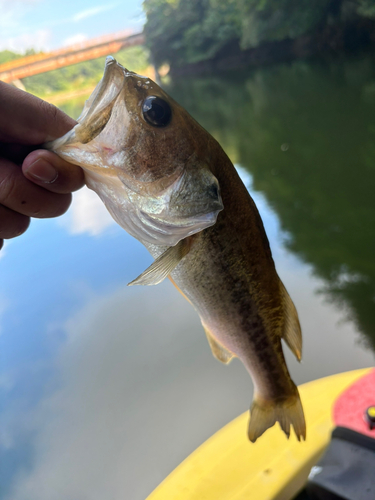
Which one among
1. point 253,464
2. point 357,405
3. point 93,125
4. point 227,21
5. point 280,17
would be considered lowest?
point 253,464

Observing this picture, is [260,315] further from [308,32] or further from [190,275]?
[308,32]

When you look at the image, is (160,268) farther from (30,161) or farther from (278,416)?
(278,416)

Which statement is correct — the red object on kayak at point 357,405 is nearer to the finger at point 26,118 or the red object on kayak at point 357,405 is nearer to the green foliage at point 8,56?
the finger at point 26,118

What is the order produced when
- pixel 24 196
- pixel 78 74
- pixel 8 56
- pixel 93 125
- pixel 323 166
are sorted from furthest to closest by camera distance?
1. pixel 78 74
2. pixel 8 56
3. pixel 323 166
4. pixel 24 196
5. pixel 93 125

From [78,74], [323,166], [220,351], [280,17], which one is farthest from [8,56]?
[220,351]

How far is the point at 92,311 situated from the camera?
12.5 ft

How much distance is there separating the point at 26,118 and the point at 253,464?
175cm

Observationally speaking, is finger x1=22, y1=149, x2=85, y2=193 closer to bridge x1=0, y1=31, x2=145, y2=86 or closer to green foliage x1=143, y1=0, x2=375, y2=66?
green foliage x1=143, y1=0, x2=375, y2=66

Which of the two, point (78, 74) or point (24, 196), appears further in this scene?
point (78, 74)

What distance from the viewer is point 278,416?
123 cm

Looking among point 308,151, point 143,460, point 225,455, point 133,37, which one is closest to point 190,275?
point 225,455

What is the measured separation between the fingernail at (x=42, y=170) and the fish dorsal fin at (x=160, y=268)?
1.08 ft

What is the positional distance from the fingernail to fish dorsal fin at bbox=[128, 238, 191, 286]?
0.33 m

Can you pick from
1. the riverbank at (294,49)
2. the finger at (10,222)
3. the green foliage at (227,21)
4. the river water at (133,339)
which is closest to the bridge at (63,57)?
the green foliage at (227,21)
